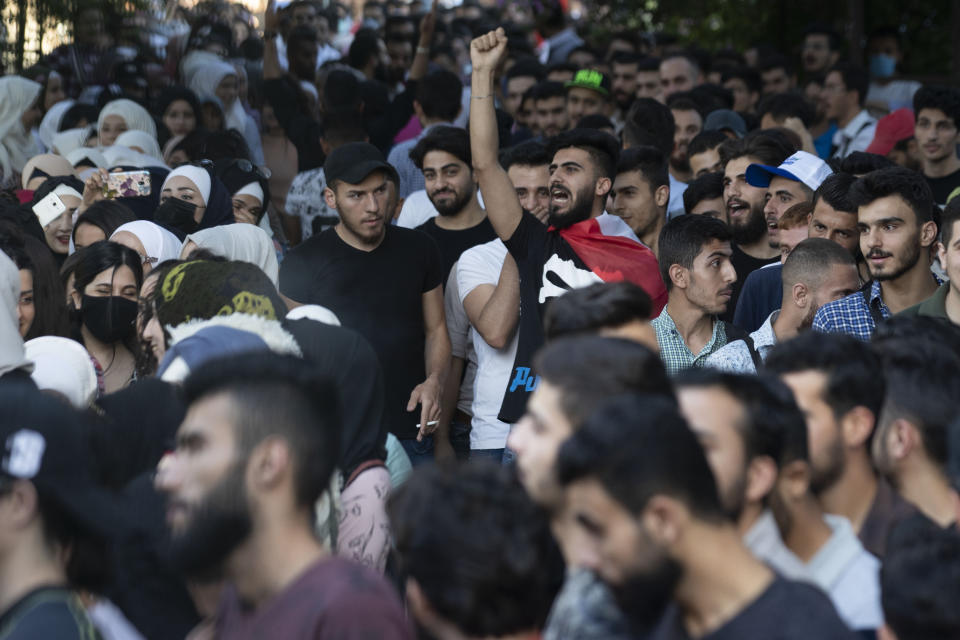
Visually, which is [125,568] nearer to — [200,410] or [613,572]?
[200,410]

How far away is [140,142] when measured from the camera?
790 cm

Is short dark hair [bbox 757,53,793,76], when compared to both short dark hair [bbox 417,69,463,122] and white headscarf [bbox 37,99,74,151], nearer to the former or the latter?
short dark hair [bbox 417,69,463,122]

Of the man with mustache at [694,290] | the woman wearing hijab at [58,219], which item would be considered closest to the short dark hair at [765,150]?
the man with mustache at [694,290]

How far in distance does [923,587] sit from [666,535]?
548 mm

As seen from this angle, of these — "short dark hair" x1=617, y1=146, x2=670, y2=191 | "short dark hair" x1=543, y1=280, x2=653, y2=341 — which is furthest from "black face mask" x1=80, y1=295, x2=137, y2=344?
"short dark hair" x1=617, y1=146, x2=670, y2=191

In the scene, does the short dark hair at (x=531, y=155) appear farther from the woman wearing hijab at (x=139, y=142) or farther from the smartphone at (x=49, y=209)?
the woman wearing hijab at (x=139, y=142)

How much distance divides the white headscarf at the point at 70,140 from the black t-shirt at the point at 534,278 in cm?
484

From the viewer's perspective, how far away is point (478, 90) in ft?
16.0

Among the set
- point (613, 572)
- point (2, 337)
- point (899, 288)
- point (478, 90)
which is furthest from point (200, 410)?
point (899, 288)

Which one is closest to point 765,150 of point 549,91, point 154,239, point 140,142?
point 549,91

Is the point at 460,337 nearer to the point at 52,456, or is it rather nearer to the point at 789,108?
the point at 52,456

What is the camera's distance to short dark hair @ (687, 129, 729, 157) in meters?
7.41

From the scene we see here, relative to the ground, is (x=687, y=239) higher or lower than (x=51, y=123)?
higher

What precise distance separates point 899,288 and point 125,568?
3.19m
